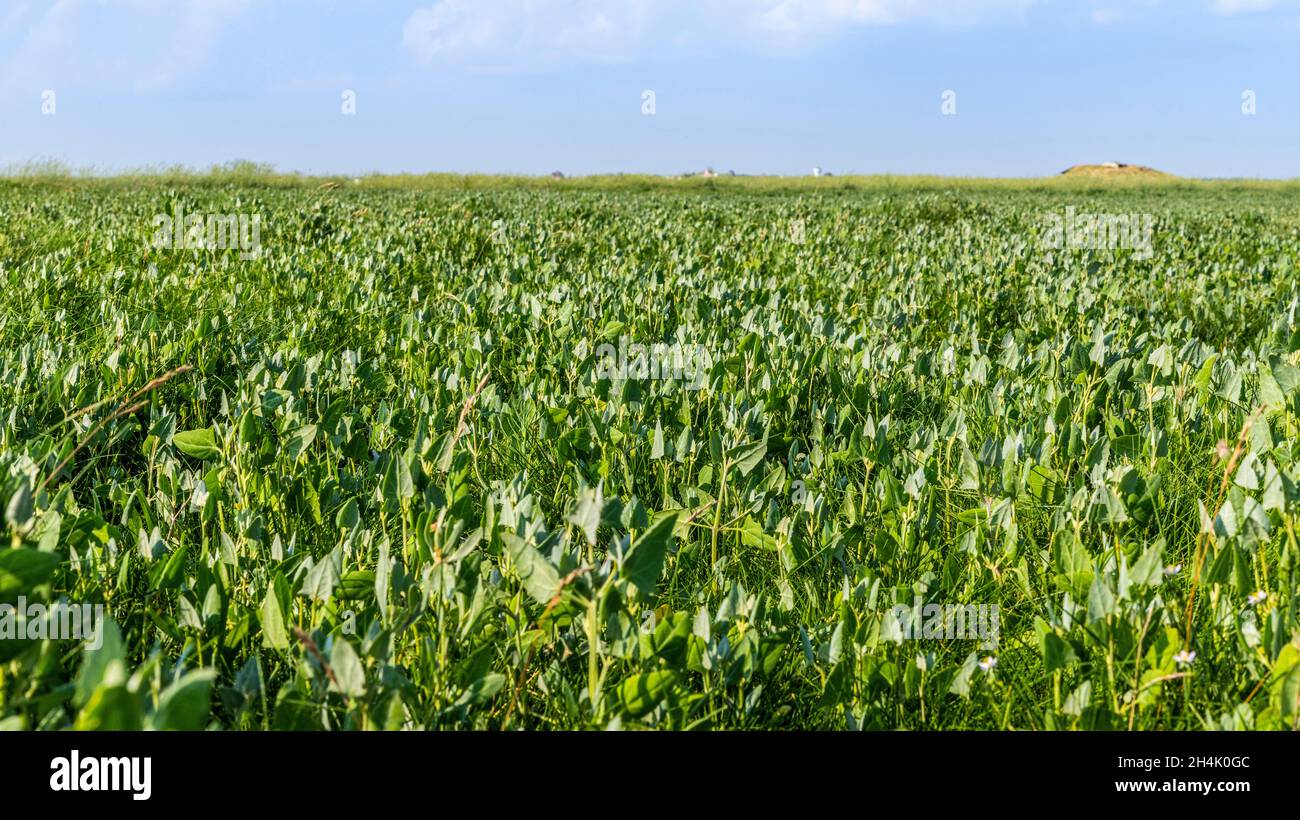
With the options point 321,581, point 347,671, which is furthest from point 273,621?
point 347,671

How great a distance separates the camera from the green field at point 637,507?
1.72 metres

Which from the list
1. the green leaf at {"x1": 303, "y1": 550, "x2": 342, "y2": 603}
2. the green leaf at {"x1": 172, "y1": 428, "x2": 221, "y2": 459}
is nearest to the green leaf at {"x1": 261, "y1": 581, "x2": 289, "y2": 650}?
the green leaf at {"x1": 303, "y1": 550, "x2": 342, "y2": 603}

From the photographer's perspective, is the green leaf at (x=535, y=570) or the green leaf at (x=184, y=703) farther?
the green leaf at (x=535, y=570)

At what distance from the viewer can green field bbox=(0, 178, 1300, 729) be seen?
1.72 meters

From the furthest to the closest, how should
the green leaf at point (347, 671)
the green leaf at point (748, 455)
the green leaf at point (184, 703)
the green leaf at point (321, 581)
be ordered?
the green leaf at point (748, 455) < the green leaf at point (321, 581) < the green leaf at point (347, 671) < the green leaf at point (184, 703)

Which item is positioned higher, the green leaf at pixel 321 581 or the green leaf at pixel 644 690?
the green leaf at pixel 321 581

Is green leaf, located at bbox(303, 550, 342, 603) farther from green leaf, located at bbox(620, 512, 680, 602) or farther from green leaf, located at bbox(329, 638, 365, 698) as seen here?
green leaf, located at bbox(620, 512, 680, 602)

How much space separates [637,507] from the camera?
2.32 m

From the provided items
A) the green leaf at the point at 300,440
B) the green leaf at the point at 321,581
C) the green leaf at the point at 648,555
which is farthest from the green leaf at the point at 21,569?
the green leaf at the point at 300,440

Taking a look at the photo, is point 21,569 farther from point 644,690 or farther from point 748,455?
point 748,455

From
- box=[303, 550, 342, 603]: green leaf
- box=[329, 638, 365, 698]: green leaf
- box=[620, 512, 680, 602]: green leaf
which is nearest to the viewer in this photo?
box=[329, 638, 365, 698]: green leaf

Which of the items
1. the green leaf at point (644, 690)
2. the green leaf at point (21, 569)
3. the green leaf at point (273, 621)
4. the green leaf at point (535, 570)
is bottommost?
the green leaf at point (644, 690)

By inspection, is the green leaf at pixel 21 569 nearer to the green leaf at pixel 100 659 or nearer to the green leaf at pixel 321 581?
the green leaf at pixel 100 659
